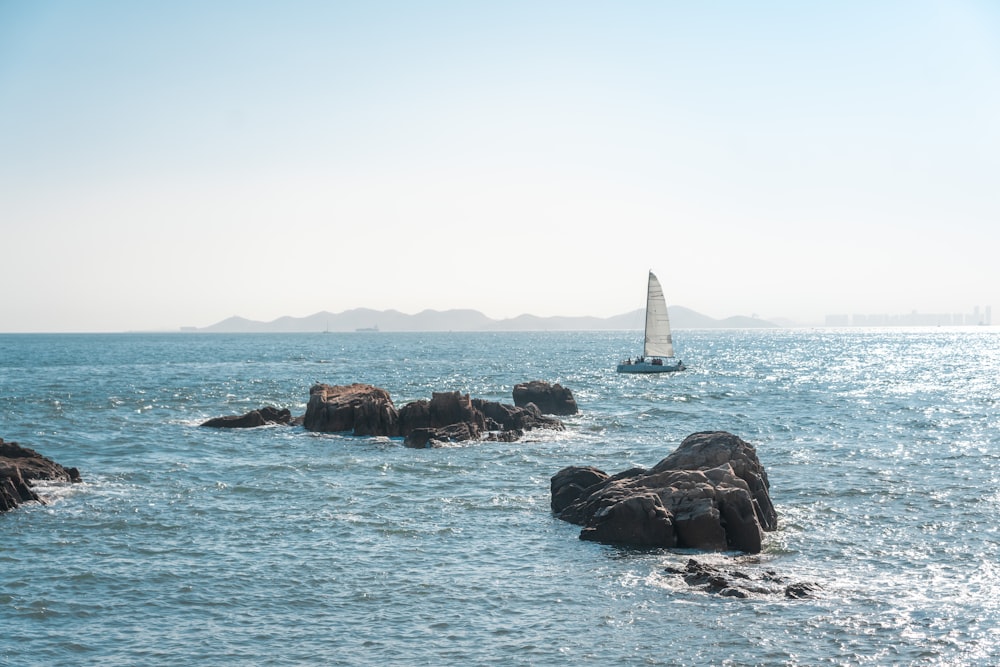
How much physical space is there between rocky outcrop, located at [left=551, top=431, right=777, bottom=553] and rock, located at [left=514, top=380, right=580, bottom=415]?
3469cm

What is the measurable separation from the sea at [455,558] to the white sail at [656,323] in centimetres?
4978

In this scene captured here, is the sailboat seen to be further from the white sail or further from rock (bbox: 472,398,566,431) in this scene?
rock (bbox: 472,398,566,431)

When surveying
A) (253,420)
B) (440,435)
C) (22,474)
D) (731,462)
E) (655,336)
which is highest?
(655,336)

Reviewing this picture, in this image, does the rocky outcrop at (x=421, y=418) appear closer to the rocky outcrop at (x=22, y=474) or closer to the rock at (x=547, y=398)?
the rock at (x=547, y=398)

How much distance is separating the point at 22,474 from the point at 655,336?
284 ft

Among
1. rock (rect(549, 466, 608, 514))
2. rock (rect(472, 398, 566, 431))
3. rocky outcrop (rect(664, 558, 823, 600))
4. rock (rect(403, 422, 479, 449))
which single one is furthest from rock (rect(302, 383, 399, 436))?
rocky outcrop (rect(664, 558, 823, 600))

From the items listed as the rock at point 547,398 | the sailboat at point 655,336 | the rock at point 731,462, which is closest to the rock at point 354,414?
the rock at point 547,398

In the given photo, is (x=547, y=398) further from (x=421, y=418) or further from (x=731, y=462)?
(x=731, y=462)

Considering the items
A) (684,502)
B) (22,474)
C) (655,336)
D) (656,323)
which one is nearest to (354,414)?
(22,474)

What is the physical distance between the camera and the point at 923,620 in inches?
869

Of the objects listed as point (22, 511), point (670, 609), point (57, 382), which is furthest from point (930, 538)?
point (57, 382)

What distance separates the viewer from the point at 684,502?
29609mm

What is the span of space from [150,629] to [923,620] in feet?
65.8

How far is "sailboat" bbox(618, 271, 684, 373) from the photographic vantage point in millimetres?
108062
